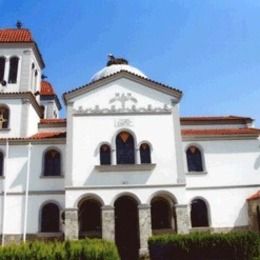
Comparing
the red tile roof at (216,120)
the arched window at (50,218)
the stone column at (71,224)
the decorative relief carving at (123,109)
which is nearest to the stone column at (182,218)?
the stone column at (71,224)

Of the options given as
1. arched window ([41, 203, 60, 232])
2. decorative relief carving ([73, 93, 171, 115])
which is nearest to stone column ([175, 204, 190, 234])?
decorative relief carving ([73, 93, 171, 115])

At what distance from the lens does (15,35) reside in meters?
27.8

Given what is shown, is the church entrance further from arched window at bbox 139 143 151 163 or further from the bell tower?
the bell tower

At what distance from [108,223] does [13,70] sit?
46.9 ft

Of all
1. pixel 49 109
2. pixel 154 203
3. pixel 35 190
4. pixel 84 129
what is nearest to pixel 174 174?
pixel 154 203

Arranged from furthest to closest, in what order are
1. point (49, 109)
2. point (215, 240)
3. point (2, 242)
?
point (49, 109), point (2, 242), point (215, 240)

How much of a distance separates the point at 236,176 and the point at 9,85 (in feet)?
59.1

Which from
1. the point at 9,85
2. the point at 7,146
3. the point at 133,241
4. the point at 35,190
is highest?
the point at 9,85

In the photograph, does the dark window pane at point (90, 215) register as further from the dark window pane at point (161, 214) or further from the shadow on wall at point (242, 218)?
the shadow on wall at point (242, 218)

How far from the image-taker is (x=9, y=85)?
26.2 m

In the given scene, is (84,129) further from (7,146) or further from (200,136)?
(200,136)

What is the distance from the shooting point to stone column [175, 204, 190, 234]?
20531mm

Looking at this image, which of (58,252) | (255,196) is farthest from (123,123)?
(58,252)

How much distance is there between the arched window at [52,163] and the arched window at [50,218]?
84.6 inches
